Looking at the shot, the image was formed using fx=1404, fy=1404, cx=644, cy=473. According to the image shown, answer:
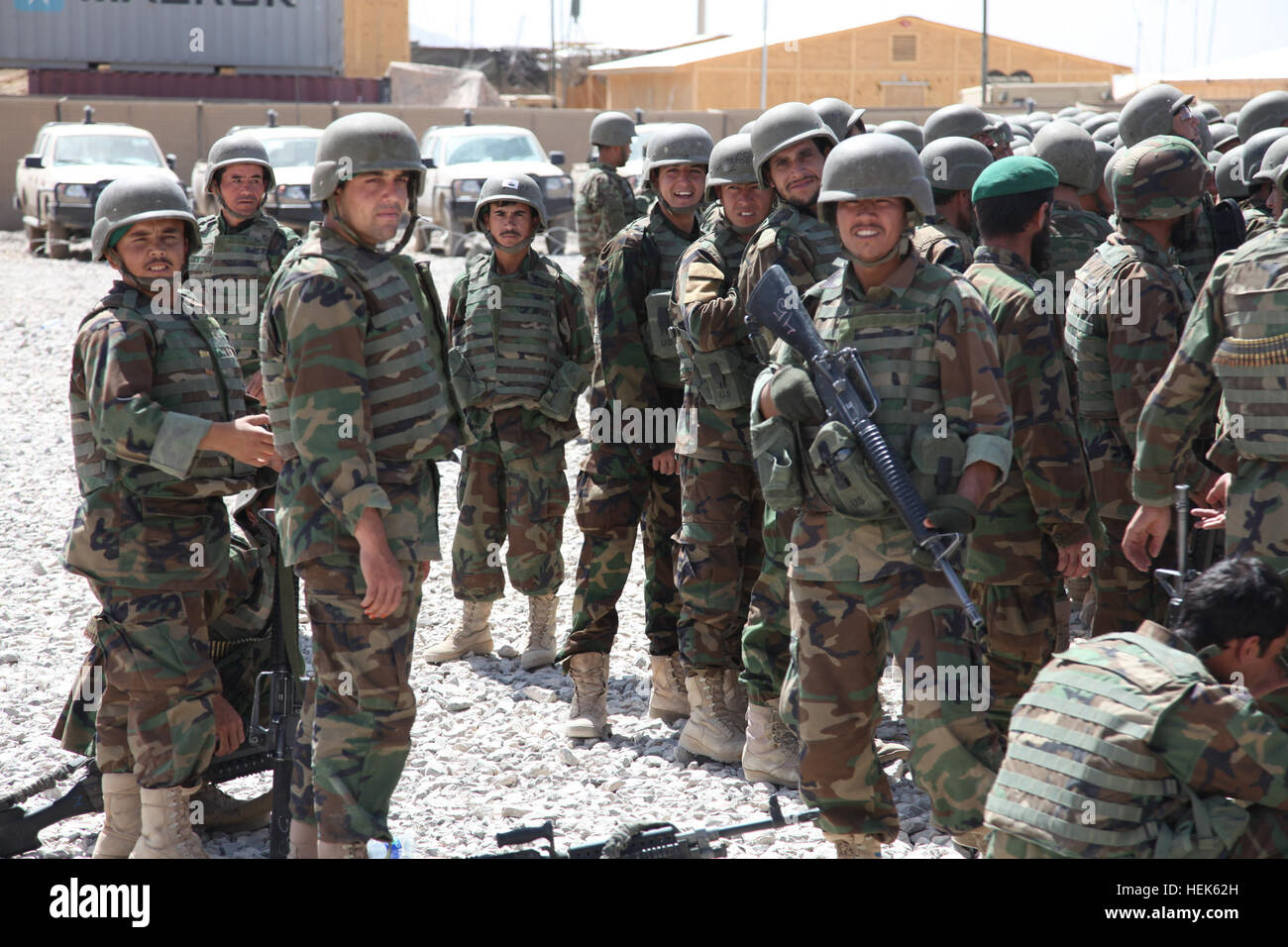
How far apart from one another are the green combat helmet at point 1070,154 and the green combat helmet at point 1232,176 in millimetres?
1369

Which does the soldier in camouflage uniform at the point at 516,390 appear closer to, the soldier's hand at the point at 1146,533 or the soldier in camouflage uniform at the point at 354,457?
the soldier in camouflage uniform at the point at 354,457

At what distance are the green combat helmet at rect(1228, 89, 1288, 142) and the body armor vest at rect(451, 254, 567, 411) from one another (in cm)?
447

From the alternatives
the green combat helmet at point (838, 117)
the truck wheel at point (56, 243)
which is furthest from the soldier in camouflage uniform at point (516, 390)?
the truck wheel at point (56, 243)

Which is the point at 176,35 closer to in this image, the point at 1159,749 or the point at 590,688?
the point at 590,688

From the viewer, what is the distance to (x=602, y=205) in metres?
9.96

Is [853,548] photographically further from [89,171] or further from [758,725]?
[89,171]

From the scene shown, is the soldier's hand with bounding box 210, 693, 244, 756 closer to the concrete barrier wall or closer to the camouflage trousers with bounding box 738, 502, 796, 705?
the camouflage trousers with bounding box 738, 502, 796, 705

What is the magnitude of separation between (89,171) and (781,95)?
27623 mm

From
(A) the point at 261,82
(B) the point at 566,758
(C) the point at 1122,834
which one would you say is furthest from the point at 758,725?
(A) the point at 261,82

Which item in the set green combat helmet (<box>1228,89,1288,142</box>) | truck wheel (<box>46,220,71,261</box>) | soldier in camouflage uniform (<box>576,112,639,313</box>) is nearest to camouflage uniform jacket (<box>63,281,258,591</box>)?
soldier in camouflage uniform (<box>576,112,639,313</box>)

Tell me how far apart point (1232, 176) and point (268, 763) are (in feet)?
17.9

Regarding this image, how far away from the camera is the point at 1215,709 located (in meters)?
2.94

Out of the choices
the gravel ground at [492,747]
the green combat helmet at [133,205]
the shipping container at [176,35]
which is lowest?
the gravel ground at [492,747]

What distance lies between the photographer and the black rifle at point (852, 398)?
3.61m
